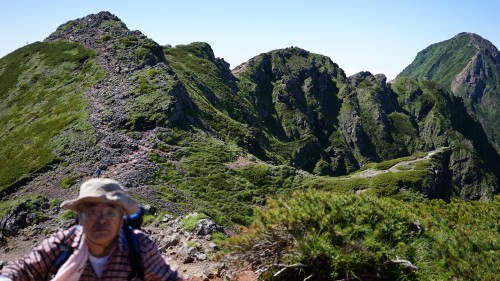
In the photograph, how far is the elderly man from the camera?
13.5 ft

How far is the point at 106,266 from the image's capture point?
14.0 ft

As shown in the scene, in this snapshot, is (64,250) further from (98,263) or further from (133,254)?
(133,254)

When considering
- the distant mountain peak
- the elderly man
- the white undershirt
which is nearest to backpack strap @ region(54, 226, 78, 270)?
the elderly man

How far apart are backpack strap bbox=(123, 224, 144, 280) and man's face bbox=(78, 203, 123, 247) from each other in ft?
0.56

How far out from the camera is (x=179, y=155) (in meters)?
44.3

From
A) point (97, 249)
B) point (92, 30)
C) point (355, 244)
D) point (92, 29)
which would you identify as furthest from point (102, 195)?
point (92, 29)

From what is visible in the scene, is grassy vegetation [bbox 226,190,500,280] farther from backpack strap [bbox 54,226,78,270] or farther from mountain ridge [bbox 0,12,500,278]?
backpack strap [bbox 54,226,78,270]

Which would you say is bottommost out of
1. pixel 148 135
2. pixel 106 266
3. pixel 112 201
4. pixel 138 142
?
pixel 138 142

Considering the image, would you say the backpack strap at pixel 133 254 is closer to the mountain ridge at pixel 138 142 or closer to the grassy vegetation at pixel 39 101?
the mountain ridge at pixel 138 142

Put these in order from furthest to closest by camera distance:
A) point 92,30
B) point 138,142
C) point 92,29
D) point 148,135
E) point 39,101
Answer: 1. point 92,29
2. point 92,30
3. point 39,101
4. point 148,135
5. point 138,142

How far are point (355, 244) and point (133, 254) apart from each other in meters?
4.77

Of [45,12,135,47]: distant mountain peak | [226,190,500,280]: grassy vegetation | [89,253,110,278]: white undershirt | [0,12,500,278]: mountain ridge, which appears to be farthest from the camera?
[45,12,135,47]: distant mountain peak

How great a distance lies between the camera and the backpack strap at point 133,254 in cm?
429

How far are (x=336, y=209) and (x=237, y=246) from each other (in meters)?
2.31
